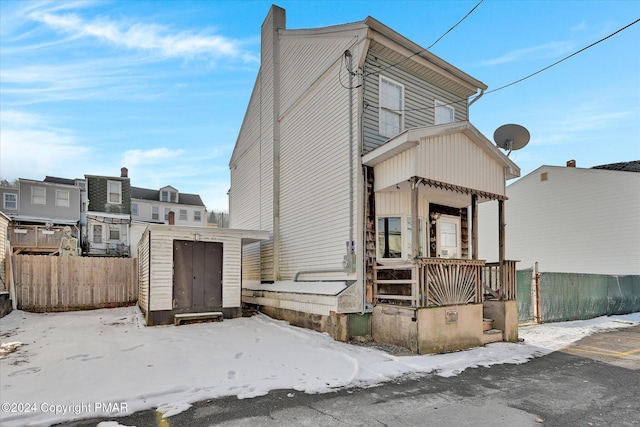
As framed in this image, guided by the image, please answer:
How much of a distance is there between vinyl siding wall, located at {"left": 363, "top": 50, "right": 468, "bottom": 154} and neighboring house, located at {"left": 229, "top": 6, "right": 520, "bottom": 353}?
0.13 ft

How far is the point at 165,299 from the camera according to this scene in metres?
10.1

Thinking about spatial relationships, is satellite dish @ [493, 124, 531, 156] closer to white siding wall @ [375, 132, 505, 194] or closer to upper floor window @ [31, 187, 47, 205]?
white siding wall @ [375, 132, 505, 194]

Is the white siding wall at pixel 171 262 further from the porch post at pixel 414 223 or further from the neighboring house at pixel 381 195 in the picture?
the porch post at pixel 414 223

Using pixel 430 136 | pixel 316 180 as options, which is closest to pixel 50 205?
pixel 316 180

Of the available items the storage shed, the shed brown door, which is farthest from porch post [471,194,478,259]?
the shed brown door

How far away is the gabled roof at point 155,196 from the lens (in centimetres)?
3262

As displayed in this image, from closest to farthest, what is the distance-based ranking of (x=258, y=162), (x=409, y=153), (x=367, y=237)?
(x=409, y=153), (x=367, y=237), (x=258, y=162)

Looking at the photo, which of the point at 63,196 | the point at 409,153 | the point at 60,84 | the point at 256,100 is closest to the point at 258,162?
the point at 256,100

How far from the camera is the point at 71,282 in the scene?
12.7m

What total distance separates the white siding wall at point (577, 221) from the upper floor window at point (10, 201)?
31803 mm

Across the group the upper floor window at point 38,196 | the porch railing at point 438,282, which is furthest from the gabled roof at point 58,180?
the porch railing at point 438,282

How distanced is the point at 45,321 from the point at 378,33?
1206 cm

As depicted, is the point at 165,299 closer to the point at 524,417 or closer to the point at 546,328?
the point at 524,417

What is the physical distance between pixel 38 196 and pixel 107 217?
4604 millimetres
